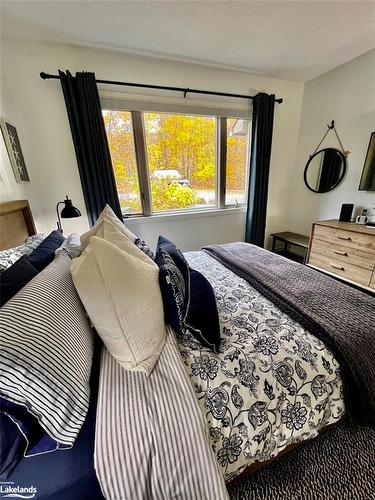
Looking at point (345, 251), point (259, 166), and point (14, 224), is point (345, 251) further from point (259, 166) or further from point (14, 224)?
point (14, 224)

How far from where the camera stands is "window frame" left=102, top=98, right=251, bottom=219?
7.43ft

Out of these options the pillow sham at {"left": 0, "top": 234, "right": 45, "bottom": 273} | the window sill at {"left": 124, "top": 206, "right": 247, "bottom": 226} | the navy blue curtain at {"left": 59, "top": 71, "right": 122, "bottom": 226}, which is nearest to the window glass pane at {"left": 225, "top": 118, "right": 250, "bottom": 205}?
the window sill at {"left": 124, "top": 206, "right": 247, "bottom": 226}

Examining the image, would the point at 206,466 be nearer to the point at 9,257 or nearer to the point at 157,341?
the point at 157,341

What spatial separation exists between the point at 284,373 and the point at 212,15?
8.00ft

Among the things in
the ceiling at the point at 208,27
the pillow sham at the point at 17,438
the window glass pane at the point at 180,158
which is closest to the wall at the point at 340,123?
the ceiling at the point at 208,27

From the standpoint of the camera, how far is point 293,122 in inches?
115

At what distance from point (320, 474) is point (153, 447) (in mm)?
926

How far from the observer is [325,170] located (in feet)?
8.83

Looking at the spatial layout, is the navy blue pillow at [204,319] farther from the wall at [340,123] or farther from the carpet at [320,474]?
the wall at [340,123]

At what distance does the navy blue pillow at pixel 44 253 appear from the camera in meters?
0.96

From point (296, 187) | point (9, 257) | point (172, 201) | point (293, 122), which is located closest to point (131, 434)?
point (9, 257)

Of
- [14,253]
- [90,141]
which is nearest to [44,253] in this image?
[14,253]

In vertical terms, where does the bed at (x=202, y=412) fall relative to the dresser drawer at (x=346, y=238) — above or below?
below

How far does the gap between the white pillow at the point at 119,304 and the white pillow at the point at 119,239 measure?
208mm
